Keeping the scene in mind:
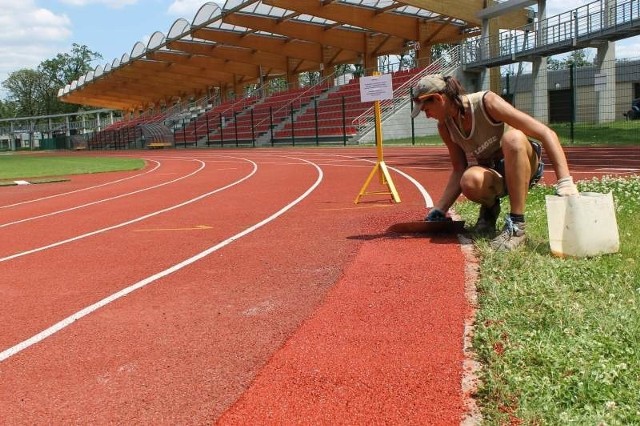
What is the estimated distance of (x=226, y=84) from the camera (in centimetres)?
6544

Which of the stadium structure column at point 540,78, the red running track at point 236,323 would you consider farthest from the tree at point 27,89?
the red running track at point 236,323

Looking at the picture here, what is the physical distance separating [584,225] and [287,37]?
40.1 metres

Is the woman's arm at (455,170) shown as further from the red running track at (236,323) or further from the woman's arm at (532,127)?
the woman's arm at (532,127)

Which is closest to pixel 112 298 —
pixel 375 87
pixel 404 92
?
pixel 375 87

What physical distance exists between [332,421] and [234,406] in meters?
0.44

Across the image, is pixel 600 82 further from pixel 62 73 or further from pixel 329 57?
pixel 62 73

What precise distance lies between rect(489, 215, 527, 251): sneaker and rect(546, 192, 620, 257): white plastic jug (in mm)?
421

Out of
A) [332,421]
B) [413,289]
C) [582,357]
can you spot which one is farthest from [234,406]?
[413,289]

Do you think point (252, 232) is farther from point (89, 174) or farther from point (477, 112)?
point (89, 174)

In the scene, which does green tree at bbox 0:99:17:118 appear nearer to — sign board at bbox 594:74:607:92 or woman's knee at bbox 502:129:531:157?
sign board at bbox 594:74:607:92

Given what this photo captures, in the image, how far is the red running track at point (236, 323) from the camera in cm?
263

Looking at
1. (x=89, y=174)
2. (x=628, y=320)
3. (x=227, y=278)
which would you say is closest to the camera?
(x=628, y=320)

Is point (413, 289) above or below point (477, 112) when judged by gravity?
below

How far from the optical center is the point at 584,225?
4324mm
